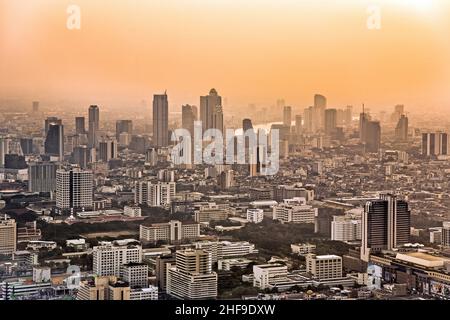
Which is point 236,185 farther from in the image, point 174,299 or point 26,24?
point 26,24

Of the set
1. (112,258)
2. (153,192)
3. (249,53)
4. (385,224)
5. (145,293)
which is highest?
(249,53)

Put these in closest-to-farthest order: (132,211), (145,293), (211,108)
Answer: (145,293) < (132,211) < (211,108)

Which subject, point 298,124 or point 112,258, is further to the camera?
point 298,124

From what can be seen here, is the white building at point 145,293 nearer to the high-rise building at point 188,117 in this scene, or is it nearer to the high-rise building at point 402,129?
the high-rise building at point 188,117

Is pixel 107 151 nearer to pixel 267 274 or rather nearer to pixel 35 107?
pixel 35 107

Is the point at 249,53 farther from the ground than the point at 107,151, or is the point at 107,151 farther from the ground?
the point at 249,53

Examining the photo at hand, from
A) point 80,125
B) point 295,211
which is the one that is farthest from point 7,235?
point 295,211

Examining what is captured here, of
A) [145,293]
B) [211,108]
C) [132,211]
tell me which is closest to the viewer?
[145,293]
